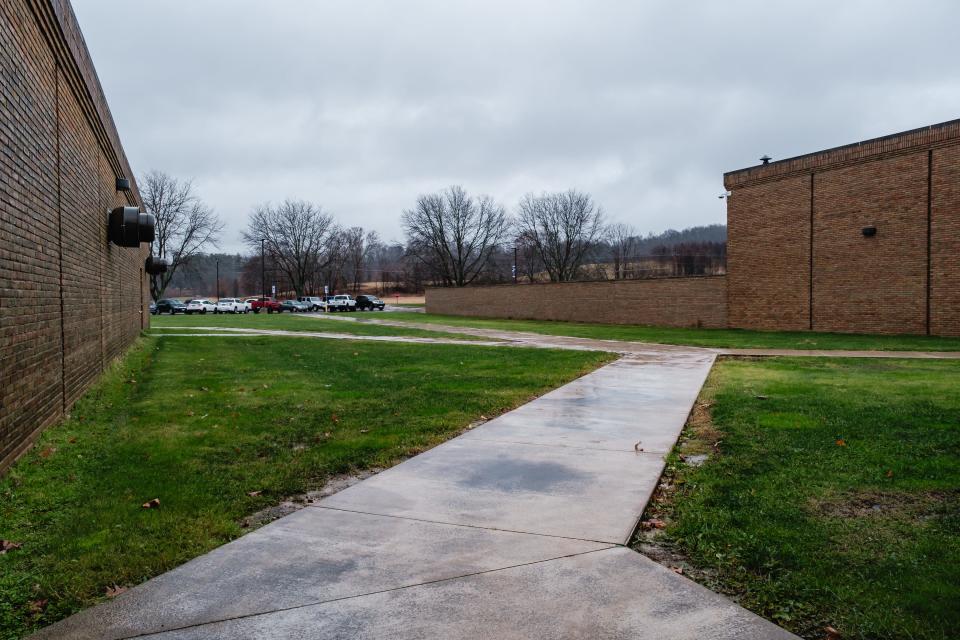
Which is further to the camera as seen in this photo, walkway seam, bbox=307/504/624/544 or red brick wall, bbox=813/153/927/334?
red brick wall, bbox=813/153/927/334

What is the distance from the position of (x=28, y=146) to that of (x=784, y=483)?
729cm

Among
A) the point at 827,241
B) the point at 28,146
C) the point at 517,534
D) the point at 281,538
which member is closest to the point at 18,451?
the point at 28,146

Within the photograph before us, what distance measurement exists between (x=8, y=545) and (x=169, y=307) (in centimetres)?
6951

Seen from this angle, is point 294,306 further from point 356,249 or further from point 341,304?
point 356,249

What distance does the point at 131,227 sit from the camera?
12016 mm

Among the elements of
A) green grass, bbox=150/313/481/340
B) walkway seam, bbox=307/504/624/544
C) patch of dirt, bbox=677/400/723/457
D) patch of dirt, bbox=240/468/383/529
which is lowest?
green grass, bbox=150/313/481/340

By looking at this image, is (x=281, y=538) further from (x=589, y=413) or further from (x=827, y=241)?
(x=827, y=241)

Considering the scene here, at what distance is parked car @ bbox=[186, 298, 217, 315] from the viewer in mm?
68500

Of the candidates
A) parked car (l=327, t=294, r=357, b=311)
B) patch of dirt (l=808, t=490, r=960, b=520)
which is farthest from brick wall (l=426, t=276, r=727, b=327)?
patch of dirt (l=808, t=490, r=960, b=520)

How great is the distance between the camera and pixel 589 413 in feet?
26.2

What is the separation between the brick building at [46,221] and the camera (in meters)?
5.57

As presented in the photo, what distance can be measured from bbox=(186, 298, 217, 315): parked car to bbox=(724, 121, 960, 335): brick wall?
183ft

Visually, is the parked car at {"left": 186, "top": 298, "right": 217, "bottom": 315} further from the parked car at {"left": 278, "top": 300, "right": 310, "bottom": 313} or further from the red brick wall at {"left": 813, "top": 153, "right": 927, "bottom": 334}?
the red brick wall at {"left": 813, "top": 153, "right": 927, "bottom": 334}

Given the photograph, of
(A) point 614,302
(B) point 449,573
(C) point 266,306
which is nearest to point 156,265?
(A) point 614,302
